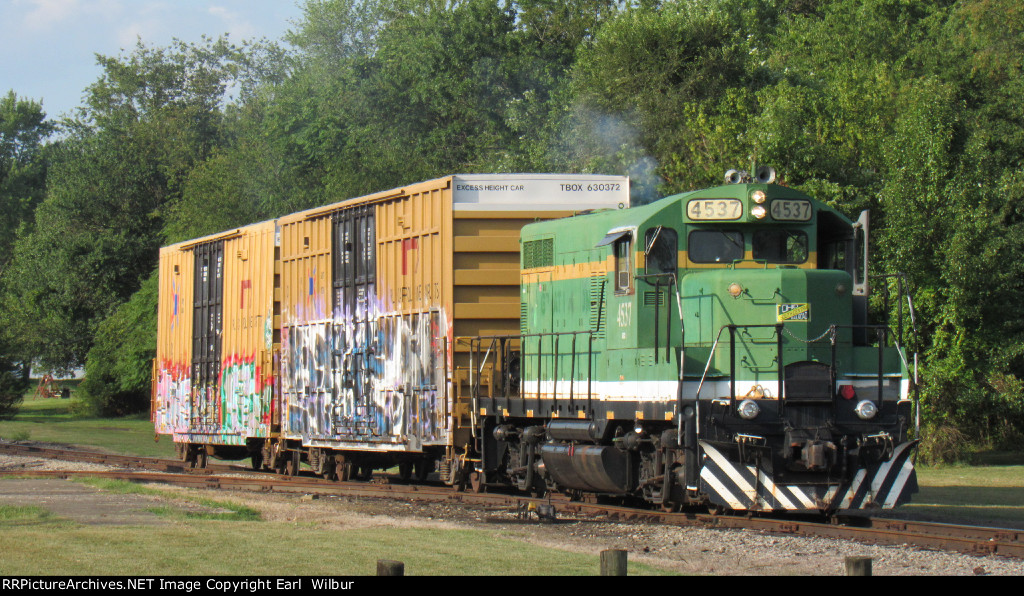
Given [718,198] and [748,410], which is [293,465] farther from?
[748,410]

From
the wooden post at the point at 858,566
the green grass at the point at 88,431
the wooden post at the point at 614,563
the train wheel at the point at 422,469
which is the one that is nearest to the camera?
the wooden post at the point at 858,566

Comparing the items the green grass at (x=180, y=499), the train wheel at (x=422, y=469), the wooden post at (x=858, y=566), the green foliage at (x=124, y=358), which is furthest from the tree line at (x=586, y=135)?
the wooden post at (x=858, y=566)

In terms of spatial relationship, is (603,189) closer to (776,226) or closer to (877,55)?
(776,226)

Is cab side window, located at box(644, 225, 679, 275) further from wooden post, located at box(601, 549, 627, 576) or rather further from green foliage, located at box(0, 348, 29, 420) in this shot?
green foliage, located at box(0, 348, 29, 420)

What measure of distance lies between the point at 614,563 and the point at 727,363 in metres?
6.67

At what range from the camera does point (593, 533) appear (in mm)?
11953

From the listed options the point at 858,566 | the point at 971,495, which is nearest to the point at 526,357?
the point at 971,495

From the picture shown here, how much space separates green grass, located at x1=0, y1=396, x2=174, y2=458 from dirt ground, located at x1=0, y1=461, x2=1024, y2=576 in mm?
14706

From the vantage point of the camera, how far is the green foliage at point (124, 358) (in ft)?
149

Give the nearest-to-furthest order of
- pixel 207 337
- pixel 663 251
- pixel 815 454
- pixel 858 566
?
pixel 858 566 → pixel 815 454 → pixel 663 251 → pixel 207 337

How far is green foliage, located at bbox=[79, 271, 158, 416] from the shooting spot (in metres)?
45.3

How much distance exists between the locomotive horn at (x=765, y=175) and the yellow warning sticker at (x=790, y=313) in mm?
1538

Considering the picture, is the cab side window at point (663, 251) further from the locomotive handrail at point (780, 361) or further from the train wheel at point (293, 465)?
the train wheel at point (293, 465)

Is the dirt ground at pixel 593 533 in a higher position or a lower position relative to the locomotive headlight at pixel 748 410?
lower
